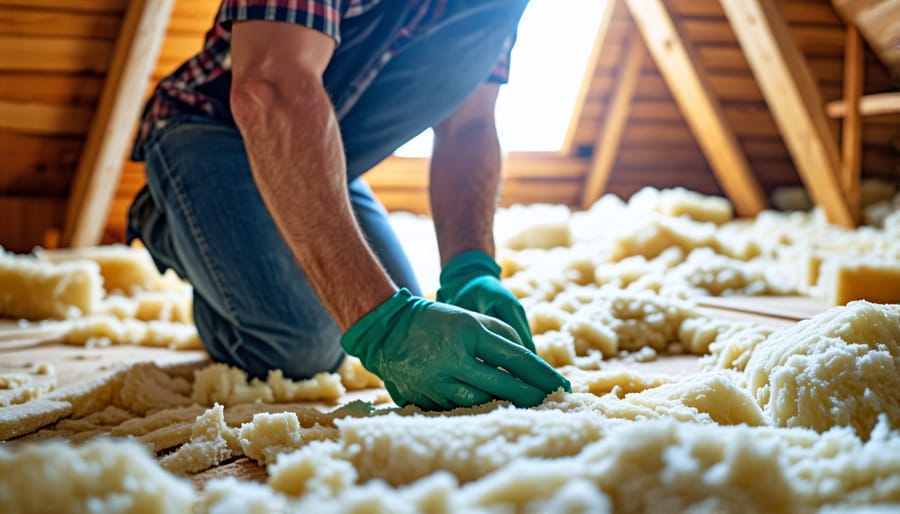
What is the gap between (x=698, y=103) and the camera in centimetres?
392

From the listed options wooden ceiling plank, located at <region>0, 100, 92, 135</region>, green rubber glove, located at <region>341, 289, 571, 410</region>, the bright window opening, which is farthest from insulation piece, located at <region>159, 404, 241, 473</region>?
the bright window opening

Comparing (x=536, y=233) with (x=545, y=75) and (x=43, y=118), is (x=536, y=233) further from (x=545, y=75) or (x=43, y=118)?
(x=43, y=118)

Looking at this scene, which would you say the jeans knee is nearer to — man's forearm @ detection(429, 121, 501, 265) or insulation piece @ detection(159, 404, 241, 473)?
man's forearm @ detection(429, 121, 501, 265)

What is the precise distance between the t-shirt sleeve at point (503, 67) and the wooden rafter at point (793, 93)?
1.70 meters

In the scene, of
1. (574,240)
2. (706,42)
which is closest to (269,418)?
(574,240)

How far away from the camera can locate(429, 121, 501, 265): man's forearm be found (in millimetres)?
1632

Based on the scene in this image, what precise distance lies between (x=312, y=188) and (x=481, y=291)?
39cm

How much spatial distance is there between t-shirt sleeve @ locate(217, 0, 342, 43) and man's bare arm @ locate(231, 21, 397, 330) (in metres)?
0.01

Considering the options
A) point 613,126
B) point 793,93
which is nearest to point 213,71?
point 793,93

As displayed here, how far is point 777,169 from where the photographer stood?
449cm

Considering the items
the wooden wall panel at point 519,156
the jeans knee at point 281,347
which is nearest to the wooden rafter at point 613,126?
the wooden wall panel at point 519,156

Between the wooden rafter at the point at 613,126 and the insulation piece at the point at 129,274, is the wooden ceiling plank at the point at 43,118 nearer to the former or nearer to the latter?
the insulation piece at the point at 129,274

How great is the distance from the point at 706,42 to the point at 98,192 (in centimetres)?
312

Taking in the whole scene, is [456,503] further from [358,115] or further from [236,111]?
[358,115]
